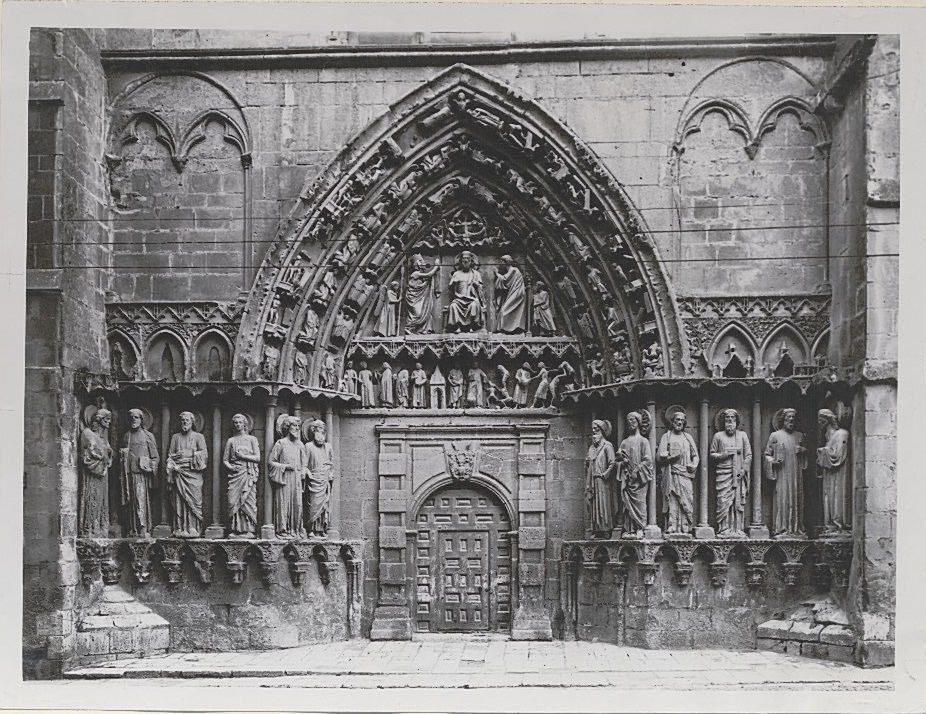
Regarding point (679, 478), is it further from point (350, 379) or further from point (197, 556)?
point (197, 556)

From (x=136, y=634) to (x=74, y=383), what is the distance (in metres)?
2.20

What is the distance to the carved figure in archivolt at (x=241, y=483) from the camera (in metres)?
10.8

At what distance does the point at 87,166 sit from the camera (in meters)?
10.8

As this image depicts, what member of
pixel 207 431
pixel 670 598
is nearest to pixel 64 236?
pixel 207 431

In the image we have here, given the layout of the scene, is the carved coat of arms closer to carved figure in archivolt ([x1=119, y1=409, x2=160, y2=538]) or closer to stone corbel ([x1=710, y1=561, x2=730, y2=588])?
stone corbel ([x1=710, y1=561, x2=730, y2=588])

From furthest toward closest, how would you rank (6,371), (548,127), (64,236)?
(548,127) → (64,236) → (6,371)

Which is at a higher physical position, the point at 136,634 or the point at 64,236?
the point at 64,236

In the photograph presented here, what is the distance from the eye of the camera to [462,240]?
11.6 m

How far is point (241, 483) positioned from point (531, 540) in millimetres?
2662

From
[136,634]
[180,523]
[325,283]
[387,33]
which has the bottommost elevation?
[136,634]

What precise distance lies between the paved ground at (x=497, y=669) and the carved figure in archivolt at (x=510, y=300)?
2.91 m

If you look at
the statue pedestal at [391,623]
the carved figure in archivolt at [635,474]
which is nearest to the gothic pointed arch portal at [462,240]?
the carved figure in archivolt at [635,474]

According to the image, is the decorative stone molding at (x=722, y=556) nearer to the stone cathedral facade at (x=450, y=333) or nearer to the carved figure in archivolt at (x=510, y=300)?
the stone cathedral facade at (x=450, y=333)

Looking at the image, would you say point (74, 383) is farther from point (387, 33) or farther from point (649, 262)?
point (649, 262)
